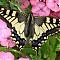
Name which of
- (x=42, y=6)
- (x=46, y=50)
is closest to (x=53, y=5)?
(x=42, y=6)

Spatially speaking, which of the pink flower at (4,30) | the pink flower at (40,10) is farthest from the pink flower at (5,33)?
the pink flower at (40,10)

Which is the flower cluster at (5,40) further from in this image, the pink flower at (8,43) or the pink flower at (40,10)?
the pink flower at (40,10)

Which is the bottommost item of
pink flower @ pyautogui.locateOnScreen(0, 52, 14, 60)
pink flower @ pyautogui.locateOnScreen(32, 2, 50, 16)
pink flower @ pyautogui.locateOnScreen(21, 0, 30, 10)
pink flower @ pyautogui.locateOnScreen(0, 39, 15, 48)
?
pink flower @ pyautogui.locateOnScreen(0, 52, 14, 60)

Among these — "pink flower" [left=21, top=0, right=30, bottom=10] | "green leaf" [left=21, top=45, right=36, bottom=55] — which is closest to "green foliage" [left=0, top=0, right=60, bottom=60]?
"green leaf" [left=21, top=45, right=36, bottom=55]

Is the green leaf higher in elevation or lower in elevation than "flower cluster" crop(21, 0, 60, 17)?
lower

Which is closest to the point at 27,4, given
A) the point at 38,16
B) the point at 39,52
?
the point at 38,16

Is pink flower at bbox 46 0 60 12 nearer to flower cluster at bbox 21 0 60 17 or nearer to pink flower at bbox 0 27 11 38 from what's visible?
flower cluster at bbox 21 0 60 17
